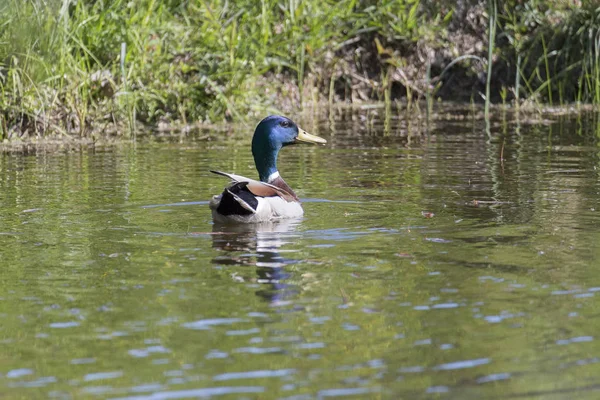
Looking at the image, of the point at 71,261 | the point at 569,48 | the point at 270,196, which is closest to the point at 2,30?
the point at 270,196

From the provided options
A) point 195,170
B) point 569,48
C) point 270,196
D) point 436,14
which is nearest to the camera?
Answer: point 270,196

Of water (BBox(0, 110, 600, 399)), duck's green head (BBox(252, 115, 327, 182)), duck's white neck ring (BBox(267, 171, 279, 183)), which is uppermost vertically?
duck's green head (BBox(252, 115, 327, 182))

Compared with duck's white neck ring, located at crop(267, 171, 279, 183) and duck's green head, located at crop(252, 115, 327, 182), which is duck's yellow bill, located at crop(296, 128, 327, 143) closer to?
duck's green head, located at crop(252, 115, 327, 182)

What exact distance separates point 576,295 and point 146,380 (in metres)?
2.23

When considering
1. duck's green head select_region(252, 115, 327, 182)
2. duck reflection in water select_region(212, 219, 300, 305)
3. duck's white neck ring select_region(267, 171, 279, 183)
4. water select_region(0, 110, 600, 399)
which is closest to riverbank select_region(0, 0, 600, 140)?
water select_region(0, 110, 600, 399)

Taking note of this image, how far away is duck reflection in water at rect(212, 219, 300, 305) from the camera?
5828 mm

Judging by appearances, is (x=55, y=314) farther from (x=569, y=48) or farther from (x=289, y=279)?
(x=569, y=48)

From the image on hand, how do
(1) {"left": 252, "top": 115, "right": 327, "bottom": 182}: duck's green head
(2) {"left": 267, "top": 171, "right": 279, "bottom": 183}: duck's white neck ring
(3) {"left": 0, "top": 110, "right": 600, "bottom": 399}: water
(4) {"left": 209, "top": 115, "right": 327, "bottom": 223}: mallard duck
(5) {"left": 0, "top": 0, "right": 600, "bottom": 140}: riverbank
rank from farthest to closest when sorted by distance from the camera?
(5) {"left": 0, "top": 0, "right": 600, "bottom": 140}: riverbank, (1) {"left": 252, "top": 115, "right": 327, "bottom": 182}: duck's green head, (2) {"left": 267, "top": 171, "right": 279, "bottom": 183}: duck's white neck ring, (4) {"left": 209, "top": 115, "right": 327, "bottom": 223}: mallard duck, (3) {"left": 0, "top": 110, "right": 600, "bottom": 399}: water

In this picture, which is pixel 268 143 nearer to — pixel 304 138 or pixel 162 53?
pixel 304 138

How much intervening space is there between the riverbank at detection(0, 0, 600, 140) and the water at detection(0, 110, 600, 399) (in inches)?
85.0

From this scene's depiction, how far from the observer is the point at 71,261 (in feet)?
21.5

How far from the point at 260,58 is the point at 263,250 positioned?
7954 millimetres

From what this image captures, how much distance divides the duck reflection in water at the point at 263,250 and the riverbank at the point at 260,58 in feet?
13.8

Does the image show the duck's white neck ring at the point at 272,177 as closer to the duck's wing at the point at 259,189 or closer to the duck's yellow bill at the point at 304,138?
the duck's yellow bill at the point at 304,138
